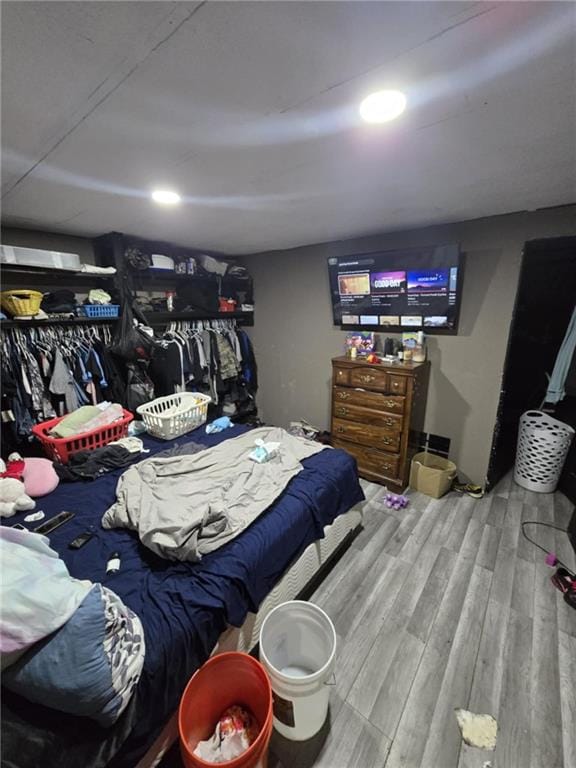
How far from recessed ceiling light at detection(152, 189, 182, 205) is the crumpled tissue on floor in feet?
9.27

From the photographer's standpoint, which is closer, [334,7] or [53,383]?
[334,7]

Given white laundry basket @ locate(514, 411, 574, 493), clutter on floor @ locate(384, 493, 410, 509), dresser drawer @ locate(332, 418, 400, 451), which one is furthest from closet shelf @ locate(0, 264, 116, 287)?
white laundry basket @ locate(514, 411, 574, 493)

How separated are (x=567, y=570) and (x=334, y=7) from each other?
2.76m

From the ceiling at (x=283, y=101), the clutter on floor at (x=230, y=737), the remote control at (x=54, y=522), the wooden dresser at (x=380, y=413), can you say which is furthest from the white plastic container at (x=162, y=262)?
the clutter on floor at (x=230, y=737)

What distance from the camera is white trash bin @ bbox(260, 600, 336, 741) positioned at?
1071 millimetres

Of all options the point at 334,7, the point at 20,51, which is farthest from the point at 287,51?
the point at 20,51

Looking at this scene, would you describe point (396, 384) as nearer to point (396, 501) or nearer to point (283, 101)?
point (396, 501)

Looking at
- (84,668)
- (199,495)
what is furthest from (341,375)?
(84,668)

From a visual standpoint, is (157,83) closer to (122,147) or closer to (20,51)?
(20,51)

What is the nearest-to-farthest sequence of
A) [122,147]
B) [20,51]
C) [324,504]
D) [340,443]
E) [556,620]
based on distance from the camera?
[20,51] → [122,147] → [556,620] → [324,504] → [340,443]

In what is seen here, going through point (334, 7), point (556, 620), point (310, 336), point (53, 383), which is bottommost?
point (556, 620)

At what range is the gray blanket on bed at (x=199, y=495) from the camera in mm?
1217

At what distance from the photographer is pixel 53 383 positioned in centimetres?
234

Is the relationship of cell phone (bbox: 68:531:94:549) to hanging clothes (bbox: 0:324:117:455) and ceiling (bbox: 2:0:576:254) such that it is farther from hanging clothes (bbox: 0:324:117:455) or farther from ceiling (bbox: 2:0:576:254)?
ceiling (bbox: 2:0:576:254)
